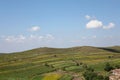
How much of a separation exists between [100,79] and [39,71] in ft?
150

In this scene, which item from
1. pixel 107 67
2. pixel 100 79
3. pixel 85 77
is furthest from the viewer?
pixel 107 67

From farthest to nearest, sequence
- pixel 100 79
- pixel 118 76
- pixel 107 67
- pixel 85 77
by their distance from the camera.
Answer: pixel 107 67, pixel 118 76, pixel 85 77, pixel 100 79

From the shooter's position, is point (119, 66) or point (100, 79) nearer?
point (100, 79)

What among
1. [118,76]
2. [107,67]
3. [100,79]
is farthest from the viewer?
[107,67]

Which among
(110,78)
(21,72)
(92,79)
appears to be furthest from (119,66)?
(21,72)

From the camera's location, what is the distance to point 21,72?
13188 cm

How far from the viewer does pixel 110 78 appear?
10162 cm

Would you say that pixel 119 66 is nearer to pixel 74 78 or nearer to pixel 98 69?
pixel 98 69

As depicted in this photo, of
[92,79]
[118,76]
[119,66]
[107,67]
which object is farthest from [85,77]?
[119,66]

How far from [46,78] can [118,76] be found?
30232 millimetres

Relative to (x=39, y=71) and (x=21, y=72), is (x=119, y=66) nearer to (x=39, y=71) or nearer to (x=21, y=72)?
(x=39, y=71)

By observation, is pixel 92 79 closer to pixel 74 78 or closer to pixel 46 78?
pixel 74 78

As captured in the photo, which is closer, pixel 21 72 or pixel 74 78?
pixel 74 78

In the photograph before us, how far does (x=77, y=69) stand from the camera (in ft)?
426
